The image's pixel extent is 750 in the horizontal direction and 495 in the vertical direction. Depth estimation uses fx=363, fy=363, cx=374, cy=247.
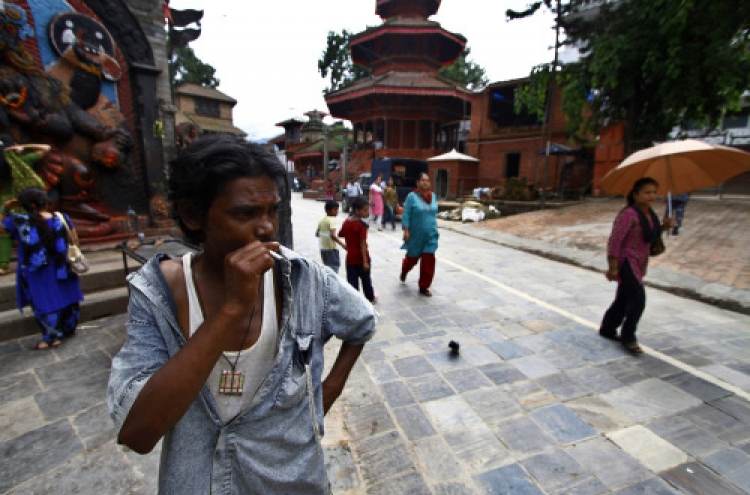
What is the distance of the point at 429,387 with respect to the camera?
10.5 ft

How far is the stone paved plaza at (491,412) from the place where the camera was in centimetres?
226

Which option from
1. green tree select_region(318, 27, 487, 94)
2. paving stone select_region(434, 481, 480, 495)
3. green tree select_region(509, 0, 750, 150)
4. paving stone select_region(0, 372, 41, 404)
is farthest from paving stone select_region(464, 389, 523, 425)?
green tree select_region(318, 27, 487, 94)

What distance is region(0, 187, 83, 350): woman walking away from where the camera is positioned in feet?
12.1

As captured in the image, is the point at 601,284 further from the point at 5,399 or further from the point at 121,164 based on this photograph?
the point at 121,164

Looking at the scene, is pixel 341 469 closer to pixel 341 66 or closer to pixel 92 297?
pixel 92 297

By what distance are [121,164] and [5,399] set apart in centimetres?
510

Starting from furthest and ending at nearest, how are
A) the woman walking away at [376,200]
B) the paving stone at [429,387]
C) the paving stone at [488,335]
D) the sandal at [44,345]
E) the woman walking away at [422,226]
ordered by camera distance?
the woman walking away at [376,200] → the woman walking away at [422,226] → the paving stone at [488,335] → the sandal at [44,345] → the paving stone at [429,387]

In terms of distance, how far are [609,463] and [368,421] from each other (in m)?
1.63

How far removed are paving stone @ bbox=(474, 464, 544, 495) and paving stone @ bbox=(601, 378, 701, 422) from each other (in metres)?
1.20

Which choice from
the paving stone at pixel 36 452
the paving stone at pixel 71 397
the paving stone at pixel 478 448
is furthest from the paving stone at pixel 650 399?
the paving stone at pixel 71 397

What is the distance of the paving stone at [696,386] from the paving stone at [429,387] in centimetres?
203

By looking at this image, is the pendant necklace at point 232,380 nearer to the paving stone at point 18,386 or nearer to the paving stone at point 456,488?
the paving stone at point 456,488

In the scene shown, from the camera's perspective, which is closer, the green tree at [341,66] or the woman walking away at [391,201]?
the woman walking away at [391,201]

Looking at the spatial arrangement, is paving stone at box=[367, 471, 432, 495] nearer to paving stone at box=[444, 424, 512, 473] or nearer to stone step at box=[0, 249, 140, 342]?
paving stone at box=[444, 424, 512, 473]
